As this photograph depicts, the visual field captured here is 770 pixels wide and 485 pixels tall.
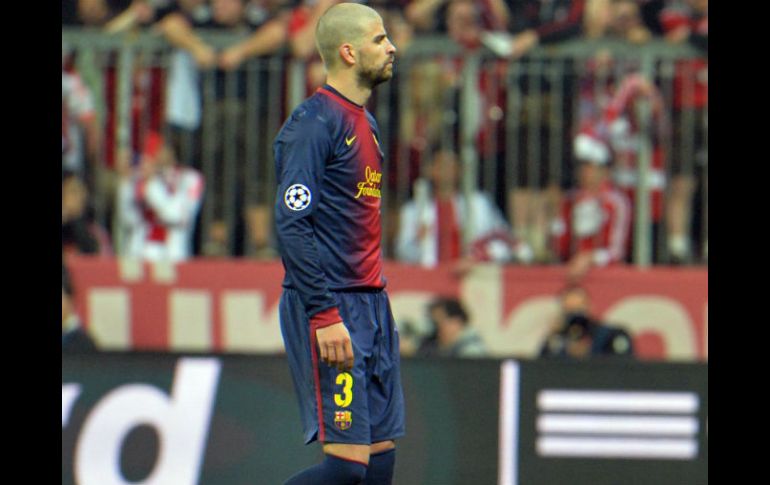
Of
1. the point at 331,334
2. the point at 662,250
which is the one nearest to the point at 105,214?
the point at 662,250

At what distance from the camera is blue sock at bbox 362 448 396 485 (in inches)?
266

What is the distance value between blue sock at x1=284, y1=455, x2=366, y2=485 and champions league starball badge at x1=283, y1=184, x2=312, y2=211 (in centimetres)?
108

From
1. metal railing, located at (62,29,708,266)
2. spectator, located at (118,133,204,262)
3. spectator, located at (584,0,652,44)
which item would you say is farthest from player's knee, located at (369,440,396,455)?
spectator, located at (584,0,652,44)

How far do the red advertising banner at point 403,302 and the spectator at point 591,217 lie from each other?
0.42 ft

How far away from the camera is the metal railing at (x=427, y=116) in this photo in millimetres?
11586

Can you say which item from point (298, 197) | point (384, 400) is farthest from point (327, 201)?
point (384, 400)

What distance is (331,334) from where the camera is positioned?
636cm

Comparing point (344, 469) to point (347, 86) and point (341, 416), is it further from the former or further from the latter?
point (347, 86)

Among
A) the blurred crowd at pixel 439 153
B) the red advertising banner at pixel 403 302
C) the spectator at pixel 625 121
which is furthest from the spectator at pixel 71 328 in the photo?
the spectator at pixel 625 121

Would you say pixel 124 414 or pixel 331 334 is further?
pixel 124 414

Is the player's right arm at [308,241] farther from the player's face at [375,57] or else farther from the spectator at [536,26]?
the spectator at [536,26]
